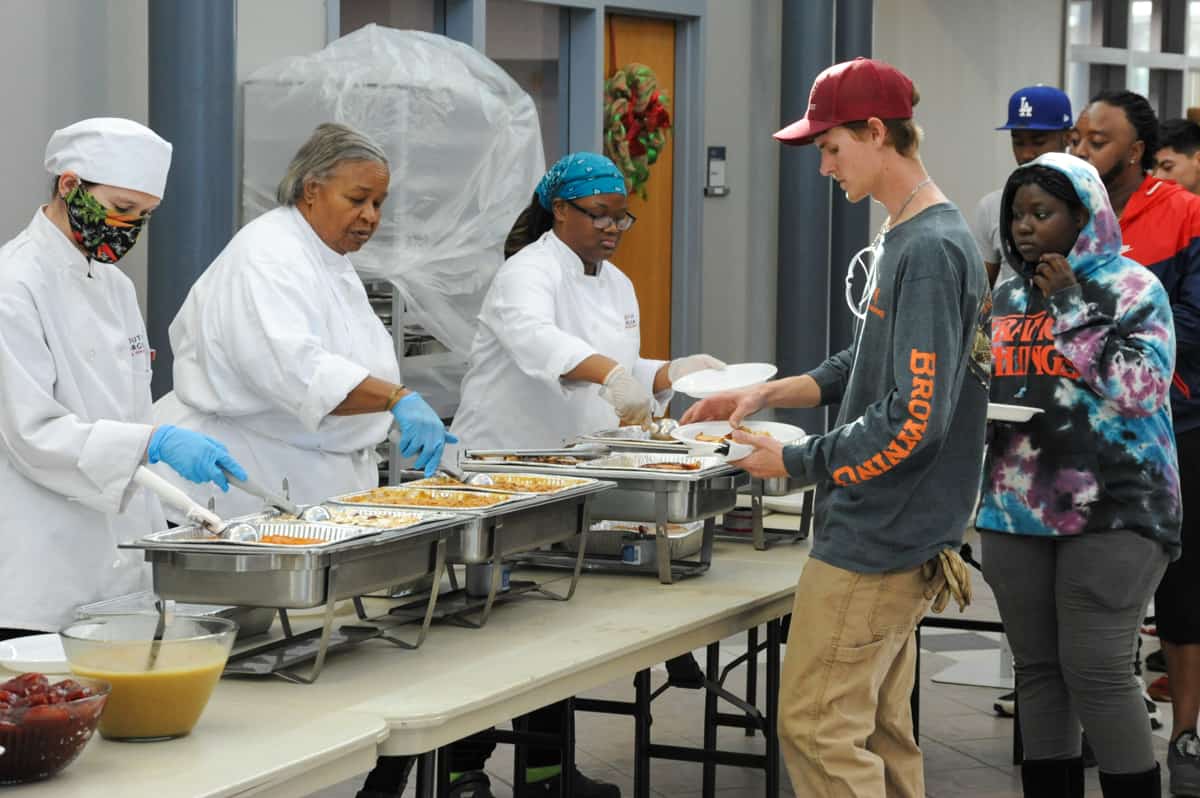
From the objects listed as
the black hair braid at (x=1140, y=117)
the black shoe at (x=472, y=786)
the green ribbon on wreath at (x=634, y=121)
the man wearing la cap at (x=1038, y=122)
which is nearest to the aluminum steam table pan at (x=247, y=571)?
the black shoe at (x=472, y=786)

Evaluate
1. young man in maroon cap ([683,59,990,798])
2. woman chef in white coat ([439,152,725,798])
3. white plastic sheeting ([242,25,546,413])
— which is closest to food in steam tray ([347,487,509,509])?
young man in maroon cap ([683,59,990,798])

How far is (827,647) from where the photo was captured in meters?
2.44

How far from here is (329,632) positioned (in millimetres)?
2180

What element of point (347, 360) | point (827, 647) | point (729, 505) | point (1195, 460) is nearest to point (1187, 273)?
point (1195, 460)

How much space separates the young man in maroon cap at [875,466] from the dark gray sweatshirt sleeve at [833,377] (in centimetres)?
38

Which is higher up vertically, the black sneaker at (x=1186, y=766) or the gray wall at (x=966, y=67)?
the gray wall at (x=966, y=67)

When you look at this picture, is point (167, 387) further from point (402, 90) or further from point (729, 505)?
point (729, 505)

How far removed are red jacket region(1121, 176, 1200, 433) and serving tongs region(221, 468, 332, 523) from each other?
198 centimetres

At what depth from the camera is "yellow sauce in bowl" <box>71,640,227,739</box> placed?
182cm

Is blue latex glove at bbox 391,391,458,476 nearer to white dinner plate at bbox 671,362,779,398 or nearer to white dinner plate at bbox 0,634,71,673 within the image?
white dinner plate at bbox 671,362,779,398

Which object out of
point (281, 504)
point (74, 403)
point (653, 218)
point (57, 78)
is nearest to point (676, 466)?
point (281, 504)

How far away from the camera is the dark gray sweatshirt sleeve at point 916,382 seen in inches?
89.7

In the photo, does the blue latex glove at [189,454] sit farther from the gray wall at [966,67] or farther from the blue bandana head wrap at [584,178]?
the gray wall at [966,67]

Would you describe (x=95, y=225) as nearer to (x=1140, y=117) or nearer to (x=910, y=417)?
(x=910, y=417)
